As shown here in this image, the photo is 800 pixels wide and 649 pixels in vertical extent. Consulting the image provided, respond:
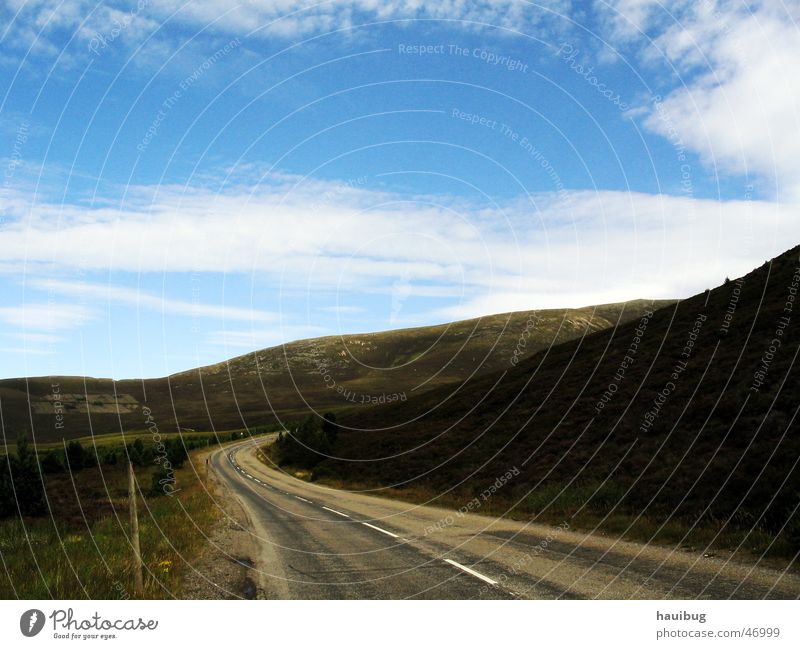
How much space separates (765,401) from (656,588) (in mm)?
14010

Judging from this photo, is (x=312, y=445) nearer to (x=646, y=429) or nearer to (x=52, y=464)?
(x=52, y=464)

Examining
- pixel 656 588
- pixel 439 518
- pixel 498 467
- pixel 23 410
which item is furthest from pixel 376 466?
pixel 23 410

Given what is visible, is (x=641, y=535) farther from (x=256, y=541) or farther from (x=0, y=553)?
(x=0, y=553)

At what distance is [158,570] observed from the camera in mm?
9516

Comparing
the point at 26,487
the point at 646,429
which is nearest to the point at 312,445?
the point at 26,487

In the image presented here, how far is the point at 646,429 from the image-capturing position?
2203 centimetres

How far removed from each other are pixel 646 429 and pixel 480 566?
14610 mm

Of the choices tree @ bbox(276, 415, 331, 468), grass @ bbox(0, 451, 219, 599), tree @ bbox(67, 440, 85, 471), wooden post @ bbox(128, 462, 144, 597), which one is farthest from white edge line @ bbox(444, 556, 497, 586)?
tree @ bbox(67, 440, 85, 471)

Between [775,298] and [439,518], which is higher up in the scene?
[775,298]

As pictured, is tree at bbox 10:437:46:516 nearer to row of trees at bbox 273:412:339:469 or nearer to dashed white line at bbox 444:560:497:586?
row of trees at bbox 273:412:339:469

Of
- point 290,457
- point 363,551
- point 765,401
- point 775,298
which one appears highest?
point 775,298

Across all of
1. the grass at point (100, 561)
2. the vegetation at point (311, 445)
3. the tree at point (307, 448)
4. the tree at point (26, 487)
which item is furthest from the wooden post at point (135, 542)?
the tree at point (307, 448)

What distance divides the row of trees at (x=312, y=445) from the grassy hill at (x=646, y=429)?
7282 millimetres

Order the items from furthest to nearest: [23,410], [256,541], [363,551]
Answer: [23,410], [256,541], [363,551]
